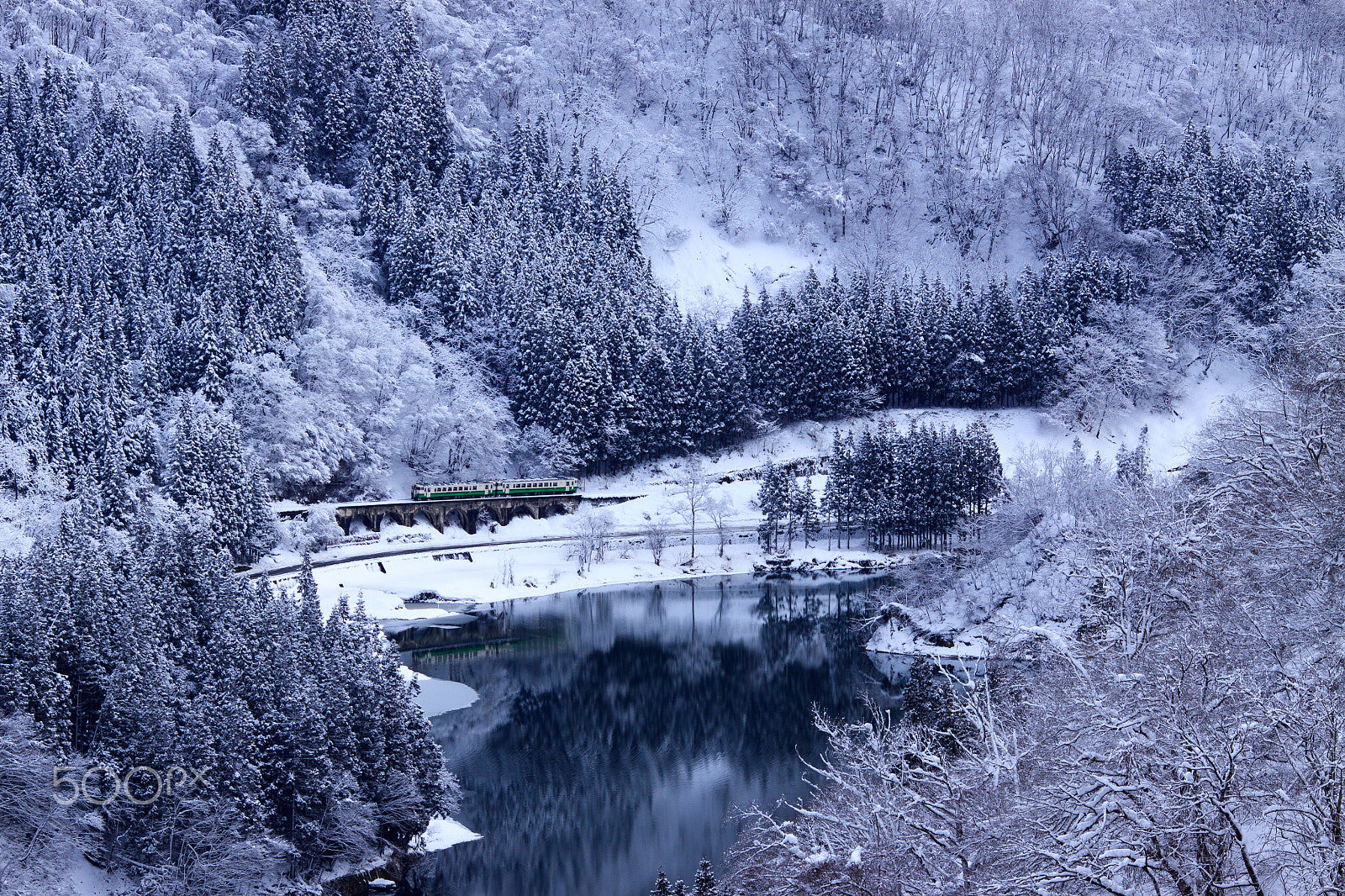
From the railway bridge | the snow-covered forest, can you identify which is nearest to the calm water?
the snow-covered forest

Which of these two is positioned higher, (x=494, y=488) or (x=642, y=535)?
(x=494, y=488)

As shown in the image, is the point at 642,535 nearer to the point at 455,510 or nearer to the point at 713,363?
the point at 455,510

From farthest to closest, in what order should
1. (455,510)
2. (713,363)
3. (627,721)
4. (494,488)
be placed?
(713,363) < (494,488) < (455,510) < (627,721)

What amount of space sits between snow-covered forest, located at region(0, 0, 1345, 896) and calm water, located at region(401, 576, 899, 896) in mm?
3022

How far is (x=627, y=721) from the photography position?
4566 cm

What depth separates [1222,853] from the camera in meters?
11.6

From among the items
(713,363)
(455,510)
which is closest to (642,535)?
(455,510)

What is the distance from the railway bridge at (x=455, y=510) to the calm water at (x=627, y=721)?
1279 cm

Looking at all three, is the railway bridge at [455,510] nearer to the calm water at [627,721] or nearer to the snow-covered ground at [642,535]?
the snow-covered ground at [642,535]

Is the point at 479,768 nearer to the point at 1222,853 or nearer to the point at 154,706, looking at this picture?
the point at 154,706

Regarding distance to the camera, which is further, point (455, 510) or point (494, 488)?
point (494, 488)

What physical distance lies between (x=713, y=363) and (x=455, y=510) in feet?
80.5

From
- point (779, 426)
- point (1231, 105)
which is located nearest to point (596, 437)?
point (779, 426)

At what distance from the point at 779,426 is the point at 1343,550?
255 ft
